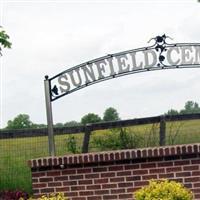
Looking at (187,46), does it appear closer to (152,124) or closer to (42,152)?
(152,124)

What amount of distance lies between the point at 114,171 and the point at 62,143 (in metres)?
3.07

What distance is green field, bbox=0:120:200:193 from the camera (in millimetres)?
10117

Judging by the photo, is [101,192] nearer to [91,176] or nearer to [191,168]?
[91,176]

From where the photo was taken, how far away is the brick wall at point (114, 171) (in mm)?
7973

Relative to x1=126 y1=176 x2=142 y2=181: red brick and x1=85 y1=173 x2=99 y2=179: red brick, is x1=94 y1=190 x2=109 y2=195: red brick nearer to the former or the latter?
x1=85 y1=173 x2=99 y2=179: red brick

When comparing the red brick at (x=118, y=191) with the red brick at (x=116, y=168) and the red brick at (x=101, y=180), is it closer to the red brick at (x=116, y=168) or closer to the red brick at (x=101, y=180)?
the red brick at (x=101, y=180)

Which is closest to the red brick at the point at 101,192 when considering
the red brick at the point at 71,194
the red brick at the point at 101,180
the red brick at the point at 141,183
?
the red brick at the point at 101,180


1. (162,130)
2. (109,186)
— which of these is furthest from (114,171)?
(162,130)

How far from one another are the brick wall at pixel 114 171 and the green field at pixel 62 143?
1.93 metres

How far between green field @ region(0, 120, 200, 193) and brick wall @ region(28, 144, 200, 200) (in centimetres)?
193

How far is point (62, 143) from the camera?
11086mm

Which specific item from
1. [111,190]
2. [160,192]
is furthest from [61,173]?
[160,192]

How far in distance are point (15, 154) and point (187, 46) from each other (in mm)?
4018

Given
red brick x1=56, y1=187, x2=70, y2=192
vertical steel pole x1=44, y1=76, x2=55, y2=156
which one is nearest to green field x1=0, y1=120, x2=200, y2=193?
vertical steel pole x1=44, y1=76, x2=55, y2=156
